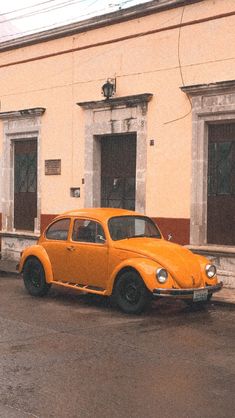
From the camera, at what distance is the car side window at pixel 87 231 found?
9.72 m

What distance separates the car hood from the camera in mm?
8797

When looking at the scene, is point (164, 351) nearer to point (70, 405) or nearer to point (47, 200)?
point (70, 405)

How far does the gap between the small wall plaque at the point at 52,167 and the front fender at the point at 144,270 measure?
6544 mm

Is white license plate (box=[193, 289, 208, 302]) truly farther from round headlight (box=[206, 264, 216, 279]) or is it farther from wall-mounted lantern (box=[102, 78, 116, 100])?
wall-mounted lantern (box=[102, 78, 116, 100])

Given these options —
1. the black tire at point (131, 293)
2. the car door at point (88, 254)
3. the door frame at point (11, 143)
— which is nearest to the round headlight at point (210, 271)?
the black tire at point (131, 293)

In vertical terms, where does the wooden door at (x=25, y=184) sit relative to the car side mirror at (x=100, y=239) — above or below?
above

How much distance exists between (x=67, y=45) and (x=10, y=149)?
3.62 meters

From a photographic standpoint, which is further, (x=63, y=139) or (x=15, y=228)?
(x=15, y=228)

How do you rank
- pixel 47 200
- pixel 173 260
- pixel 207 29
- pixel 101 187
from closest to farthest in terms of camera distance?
1. pixel 173 260
2. pixel 207 29
3. pixel 101 187
4. pixel 47 200

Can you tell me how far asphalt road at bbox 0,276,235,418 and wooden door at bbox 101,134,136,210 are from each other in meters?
4.70

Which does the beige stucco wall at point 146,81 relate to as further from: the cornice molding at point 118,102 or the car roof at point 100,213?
the car roof at point 100,213

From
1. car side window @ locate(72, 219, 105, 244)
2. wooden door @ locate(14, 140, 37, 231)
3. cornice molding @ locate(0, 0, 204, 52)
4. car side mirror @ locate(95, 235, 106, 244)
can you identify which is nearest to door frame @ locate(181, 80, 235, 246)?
cornice molding @ locate(0, 0, 204, 52)

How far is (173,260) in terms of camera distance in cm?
899

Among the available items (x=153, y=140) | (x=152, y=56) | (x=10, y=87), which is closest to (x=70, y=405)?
(x=153, y=140)
